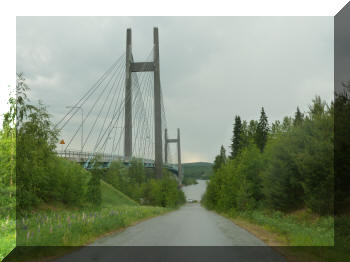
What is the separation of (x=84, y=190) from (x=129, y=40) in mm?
24289

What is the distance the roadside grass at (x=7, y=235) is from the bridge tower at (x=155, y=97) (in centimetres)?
3449

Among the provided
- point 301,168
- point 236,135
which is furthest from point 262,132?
point 301,168

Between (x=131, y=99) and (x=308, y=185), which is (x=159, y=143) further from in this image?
(x=308, y=185)

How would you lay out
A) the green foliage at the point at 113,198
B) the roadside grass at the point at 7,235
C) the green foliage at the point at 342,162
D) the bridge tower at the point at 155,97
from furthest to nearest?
1. the green foliage at the point at 113,198
2. the bridge tower at the point at 155,97
3. the green foliage at the point at 342,162
4. the roadside grass at the point at 7,235

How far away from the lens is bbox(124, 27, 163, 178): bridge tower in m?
47.9

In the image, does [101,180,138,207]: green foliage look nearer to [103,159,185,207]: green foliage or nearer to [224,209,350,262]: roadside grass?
[103,159,185,207]: green foliage

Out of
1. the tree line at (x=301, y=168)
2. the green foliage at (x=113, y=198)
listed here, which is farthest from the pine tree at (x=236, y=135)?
the tree line at (x=301, y=168)

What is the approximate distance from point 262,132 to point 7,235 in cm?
5984

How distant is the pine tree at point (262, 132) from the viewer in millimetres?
63312

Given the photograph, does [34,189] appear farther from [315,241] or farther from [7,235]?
[315,241]

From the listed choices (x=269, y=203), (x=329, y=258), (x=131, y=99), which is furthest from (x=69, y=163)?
(x=329, y=258)

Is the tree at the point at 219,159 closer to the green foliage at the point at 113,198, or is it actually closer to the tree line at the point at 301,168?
the green foliage at the point at 113,198

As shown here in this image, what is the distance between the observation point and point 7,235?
39.3 ft

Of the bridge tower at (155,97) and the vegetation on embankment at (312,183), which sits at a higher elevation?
the bridge tower at (155,97)
